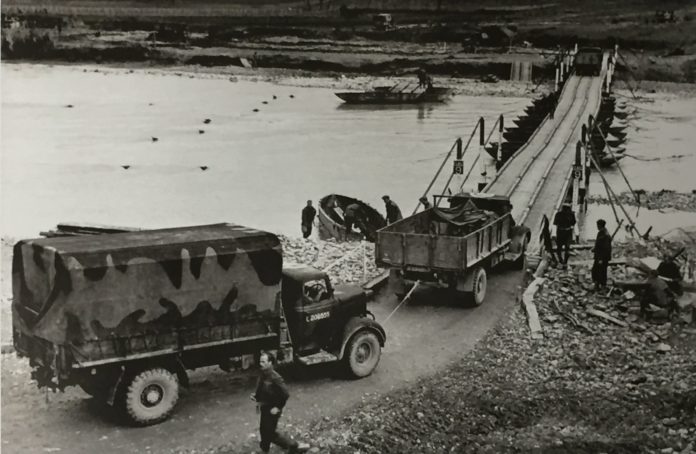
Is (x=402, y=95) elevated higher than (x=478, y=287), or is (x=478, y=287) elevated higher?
(x=402, y=95)

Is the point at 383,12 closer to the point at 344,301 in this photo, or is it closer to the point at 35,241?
the point at 344,301

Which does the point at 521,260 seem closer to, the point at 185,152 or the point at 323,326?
the point at 323,326

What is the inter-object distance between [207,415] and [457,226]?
659cm

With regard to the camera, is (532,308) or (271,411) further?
(532,308)

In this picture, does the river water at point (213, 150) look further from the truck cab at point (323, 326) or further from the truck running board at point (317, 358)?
the truck running board at point (317, 358)

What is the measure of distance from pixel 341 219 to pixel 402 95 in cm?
683

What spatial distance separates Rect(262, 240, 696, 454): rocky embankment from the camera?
854cm

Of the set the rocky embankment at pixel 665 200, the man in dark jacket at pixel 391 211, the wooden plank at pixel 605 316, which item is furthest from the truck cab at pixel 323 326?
the rocky embankment at pixel 665 200

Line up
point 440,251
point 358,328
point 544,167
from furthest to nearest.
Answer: point 544,167 < point 440,251 < point 358,328

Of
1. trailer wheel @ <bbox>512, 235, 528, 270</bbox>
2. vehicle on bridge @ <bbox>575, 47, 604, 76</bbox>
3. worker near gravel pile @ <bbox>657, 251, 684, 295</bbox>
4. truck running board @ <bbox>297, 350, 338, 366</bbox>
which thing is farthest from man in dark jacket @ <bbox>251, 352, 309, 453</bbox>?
vehicle on bridge @ <bbox>575, 47, 604, 76</bbox>

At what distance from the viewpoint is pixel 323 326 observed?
9789 millimetres

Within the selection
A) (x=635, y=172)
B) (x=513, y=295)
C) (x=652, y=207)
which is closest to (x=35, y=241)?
(x=513, y=295)

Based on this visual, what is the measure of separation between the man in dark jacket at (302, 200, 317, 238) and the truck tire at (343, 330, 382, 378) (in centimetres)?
567

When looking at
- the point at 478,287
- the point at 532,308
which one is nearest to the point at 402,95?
the point at 478,287
